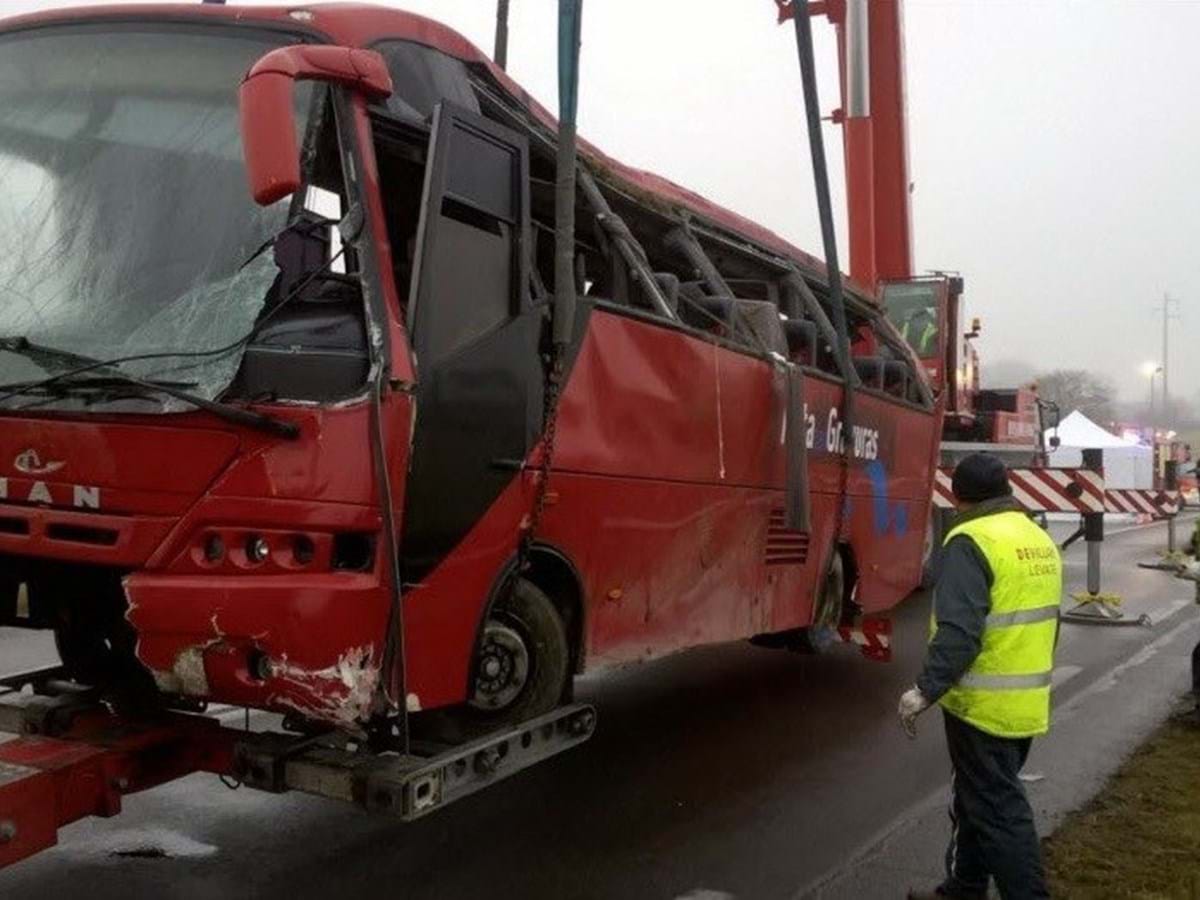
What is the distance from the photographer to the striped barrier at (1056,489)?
11.6m

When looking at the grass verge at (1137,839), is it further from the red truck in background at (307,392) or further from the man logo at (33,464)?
the man logo at (33,464)

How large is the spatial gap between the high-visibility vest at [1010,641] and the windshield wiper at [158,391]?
224 cm

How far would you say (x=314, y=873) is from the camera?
4504 mm

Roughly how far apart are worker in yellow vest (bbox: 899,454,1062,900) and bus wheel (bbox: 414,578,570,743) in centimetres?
127

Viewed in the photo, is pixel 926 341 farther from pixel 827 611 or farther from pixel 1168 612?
pixel 827 611

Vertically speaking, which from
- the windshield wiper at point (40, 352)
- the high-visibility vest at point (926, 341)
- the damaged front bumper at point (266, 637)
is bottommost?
the damaged front bumper at point (266, 637)

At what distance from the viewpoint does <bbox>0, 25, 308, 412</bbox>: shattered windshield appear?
3.53 meters

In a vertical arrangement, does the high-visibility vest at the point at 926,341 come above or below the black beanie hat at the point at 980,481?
above

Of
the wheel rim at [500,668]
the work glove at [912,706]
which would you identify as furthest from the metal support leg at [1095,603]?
the wheel rim at [500,668]

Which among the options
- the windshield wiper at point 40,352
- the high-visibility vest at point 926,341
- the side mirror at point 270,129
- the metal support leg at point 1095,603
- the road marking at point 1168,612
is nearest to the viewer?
the side mirror at point 270,129

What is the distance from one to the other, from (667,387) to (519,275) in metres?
1.11

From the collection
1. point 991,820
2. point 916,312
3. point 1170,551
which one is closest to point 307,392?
point 991,820

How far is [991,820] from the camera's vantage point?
387 cm

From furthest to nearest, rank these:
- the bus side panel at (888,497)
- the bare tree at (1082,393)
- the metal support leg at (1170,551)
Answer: the bare tree at (1082,393), the metal support leg at (1170,551), the bus side panel at (888,497)
